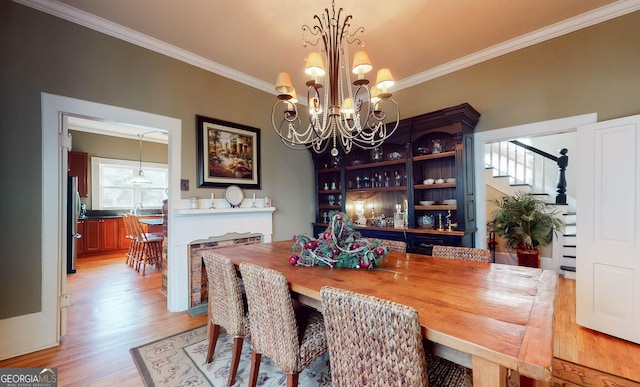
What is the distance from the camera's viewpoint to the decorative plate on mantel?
3.43m

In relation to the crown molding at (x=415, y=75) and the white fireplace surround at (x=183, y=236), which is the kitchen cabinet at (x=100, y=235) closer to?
the white fireplace surround at (x=183, y=236)

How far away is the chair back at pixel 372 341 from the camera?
95 cm

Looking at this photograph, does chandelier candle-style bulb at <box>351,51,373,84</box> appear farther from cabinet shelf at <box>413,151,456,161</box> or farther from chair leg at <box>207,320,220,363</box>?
chair leg at <box>207,320,220,363</box>

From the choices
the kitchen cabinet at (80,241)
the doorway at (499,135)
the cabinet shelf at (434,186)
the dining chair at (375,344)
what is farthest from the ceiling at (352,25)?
the kitchen cabinet at (80,241)

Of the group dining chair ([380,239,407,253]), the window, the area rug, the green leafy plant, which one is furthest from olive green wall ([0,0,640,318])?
the window

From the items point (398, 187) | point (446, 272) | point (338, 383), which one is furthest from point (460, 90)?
point (338, 383)

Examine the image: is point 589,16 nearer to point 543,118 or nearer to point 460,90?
point 543,118

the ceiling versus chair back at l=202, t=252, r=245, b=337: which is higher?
the ceiling

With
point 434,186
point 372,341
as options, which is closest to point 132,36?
point 372,341

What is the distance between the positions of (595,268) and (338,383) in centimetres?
265

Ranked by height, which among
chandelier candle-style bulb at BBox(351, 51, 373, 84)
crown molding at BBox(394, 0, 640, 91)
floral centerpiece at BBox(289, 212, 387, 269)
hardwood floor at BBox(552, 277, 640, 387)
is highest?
crown molding at BBox(394, 0, 640, 91)

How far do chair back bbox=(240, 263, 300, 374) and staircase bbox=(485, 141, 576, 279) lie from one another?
449 centimetres

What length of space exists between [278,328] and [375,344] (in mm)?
639

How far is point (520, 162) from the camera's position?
4949 millimetres
